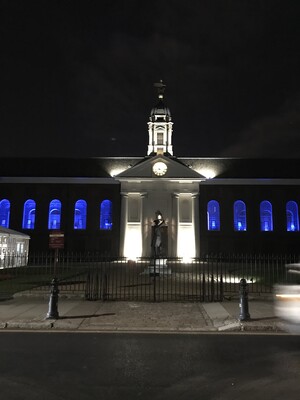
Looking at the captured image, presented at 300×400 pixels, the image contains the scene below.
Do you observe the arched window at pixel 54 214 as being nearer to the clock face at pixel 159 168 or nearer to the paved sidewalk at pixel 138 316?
the clock face at pixel 159 168

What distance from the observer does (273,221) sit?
1804 inches

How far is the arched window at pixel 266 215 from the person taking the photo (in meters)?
46.1

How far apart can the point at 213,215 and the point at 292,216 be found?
368 inches

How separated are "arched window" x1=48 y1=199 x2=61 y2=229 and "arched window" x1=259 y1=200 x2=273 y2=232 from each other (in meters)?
23.8

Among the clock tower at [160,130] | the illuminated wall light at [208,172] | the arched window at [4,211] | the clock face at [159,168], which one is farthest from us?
the clock tower at [160,130]

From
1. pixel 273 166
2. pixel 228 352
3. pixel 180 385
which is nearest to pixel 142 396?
pixel 180 385

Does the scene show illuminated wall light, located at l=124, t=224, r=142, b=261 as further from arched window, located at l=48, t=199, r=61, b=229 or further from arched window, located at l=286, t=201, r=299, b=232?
arched window, located at l=286, t=201, r=299, b=232

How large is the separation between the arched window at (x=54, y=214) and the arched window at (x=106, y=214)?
506 centimetres

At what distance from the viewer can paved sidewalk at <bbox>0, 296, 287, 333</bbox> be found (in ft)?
32.7

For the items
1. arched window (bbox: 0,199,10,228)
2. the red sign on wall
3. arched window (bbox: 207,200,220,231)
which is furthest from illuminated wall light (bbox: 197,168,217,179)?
the red sign on wall

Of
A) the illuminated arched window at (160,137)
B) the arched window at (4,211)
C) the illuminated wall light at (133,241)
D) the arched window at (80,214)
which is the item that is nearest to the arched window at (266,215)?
the illuminated wall light at (133,241)

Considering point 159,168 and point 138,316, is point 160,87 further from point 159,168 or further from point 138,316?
point 138,316

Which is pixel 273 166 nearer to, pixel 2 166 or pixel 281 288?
pixel 2 166

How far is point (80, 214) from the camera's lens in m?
46.8
